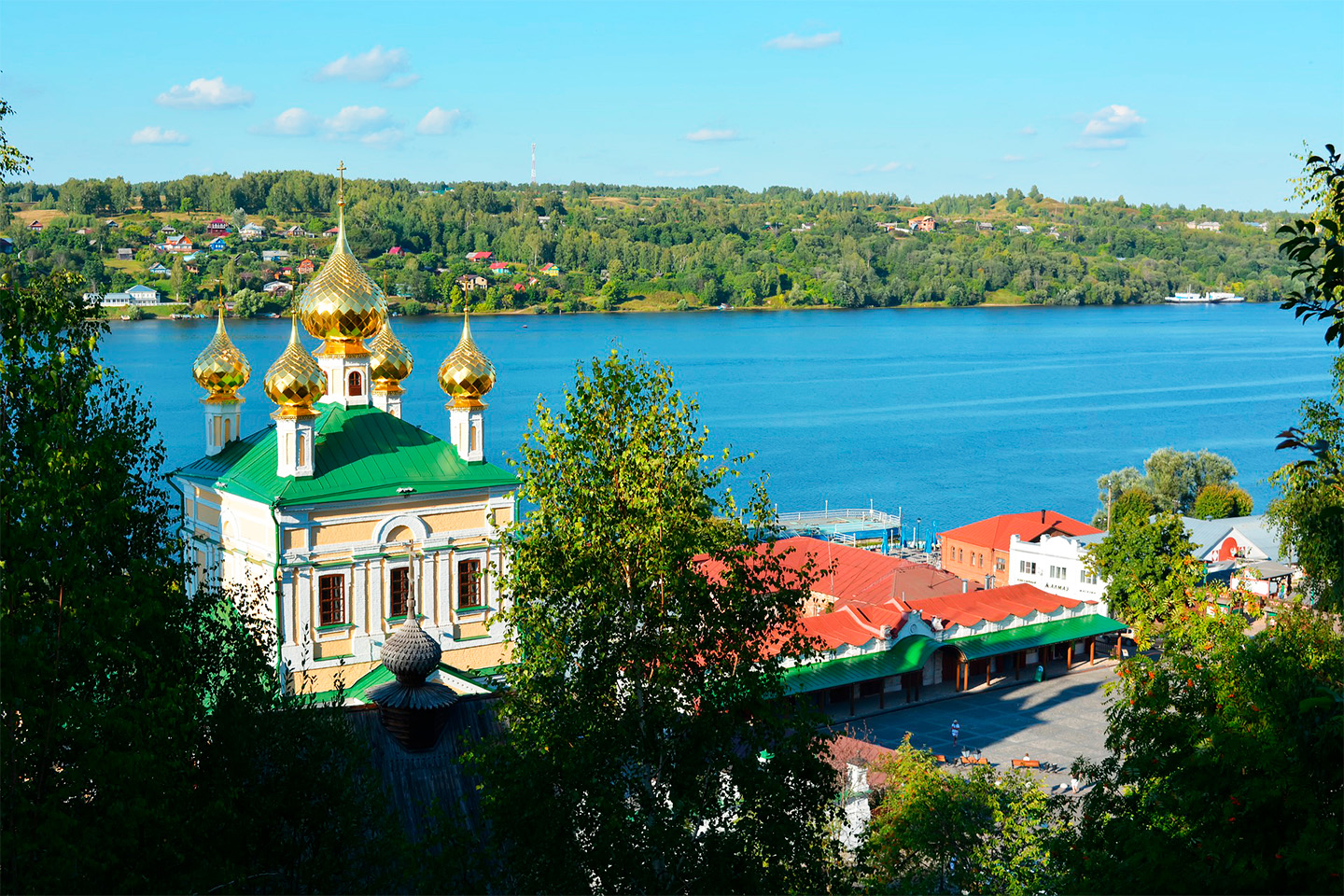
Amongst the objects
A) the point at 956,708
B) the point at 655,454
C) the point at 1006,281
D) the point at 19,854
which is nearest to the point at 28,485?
the point at 19,854

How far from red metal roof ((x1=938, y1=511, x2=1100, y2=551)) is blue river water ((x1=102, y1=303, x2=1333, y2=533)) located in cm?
1248

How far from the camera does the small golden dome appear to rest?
806 inches

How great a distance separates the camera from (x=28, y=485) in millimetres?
8383

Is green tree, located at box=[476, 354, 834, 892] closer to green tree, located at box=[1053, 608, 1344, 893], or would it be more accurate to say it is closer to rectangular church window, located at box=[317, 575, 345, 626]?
green tree, located at box=[1053, 608, 1344, 893]

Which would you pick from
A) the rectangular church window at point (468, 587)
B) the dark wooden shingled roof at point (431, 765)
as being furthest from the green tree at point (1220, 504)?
the dark wooden shingled roof at point (431, 765)

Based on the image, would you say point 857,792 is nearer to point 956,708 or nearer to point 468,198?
A: point 956,708

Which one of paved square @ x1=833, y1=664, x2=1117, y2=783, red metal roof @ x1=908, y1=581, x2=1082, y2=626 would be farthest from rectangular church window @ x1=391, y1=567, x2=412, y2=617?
red metal roof @ x1=908, y1=581, x2=1082, y2=626

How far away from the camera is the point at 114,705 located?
29.1 feet

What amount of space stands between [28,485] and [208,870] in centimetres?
255

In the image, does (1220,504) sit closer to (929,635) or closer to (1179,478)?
(1179,478)

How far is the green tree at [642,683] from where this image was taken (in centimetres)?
987

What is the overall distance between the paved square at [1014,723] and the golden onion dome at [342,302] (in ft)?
43.6

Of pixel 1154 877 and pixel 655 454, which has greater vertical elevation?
pixel 655 454

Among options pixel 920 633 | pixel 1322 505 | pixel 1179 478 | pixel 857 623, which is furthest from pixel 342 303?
pixel 1179 478
